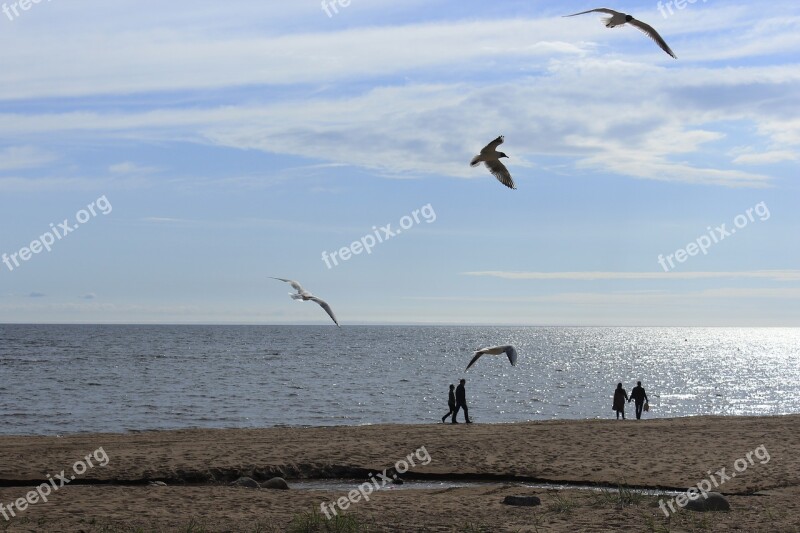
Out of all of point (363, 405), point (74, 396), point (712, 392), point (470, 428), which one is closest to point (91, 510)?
point (470, 428)

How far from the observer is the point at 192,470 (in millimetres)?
17484

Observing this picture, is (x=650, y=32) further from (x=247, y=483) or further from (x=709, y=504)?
(x=247, y=483)

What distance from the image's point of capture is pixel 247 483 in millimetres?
16156

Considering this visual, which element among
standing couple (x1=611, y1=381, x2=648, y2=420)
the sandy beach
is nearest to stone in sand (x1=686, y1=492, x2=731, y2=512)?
the sandy beach

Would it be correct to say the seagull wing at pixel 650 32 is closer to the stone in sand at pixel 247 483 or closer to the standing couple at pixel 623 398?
the stone in sand at pixel 247 483

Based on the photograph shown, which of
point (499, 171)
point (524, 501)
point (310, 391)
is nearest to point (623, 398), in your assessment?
point (524, 501)

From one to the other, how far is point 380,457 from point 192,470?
389 cm

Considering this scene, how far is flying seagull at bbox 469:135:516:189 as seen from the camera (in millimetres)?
13336

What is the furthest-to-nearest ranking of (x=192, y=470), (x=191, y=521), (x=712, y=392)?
(x=712, y=392), (x=192, y=470), (x=191, y=521)

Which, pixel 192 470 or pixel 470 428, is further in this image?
pixel 470 428

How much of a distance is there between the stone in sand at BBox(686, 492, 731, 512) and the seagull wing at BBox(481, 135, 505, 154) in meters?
6.18

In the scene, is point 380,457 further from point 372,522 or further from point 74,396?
point 74,396

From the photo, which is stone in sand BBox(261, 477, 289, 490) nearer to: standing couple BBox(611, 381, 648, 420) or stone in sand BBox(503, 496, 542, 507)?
stone in sand BBox(503, 496, 542, 507)

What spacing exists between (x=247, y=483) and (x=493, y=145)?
295 inches
